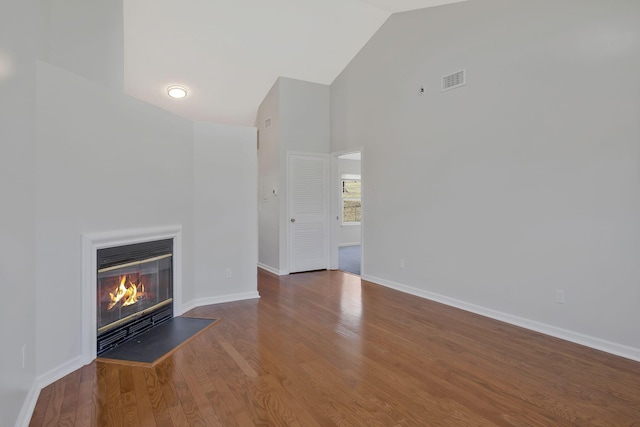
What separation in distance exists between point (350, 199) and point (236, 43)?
5761 millimetres

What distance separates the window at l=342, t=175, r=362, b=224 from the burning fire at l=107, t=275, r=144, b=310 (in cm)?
703

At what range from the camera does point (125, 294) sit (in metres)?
2.89

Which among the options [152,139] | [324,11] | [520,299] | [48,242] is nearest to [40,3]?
[152,139]

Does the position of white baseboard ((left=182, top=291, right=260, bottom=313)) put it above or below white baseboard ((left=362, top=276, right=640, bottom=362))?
above

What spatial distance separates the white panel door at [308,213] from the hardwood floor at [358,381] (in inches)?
96.9

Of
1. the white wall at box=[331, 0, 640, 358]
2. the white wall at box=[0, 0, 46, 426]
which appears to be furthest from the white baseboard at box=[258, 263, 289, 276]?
the white wall at box=[0, 0, 46, 426]

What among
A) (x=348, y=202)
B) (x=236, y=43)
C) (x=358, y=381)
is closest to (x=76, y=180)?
(x=358, y=381)

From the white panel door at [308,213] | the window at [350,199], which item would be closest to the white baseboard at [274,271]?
the white panel door at [308,213]

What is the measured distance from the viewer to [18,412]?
5.67 ft

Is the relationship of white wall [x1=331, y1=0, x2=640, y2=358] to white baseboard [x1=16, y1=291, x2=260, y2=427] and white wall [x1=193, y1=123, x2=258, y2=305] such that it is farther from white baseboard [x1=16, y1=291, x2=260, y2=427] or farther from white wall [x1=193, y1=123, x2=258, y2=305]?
white baseboard [x1=16, y1=291, x2=260, y2=427]

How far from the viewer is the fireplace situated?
264 centimetres

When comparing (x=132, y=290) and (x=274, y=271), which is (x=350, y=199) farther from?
(x=132, y=290)

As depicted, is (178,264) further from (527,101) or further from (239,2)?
(527,101)

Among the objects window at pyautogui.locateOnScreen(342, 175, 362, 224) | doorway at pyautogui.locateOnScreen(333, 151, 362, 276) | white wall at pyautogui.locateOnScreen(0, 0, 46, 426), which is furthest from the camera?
window at pyautogui.locateOnScreen(342, 175, 362, 224)
